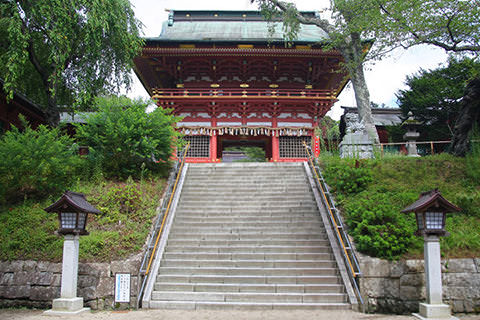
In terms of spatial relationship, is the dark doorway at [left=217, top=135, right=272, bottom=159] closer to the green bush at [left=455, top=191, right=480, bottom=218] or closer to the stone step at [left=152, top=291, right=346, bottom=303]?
the green bush at [left=455, top=191, right=480, bottom=218]

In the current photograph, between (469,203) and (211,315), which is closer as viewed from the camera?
(211,315)

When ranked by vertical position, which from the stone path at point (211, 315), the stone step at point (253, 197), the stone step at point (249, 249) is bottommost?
the stone path at point (211, 315)

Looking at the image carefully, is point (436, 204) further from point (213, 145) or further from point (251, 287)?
point (213, 145)

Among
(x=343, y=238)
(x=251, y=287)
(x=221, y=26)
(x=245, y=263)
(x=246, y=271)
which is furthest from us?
(x=221, y=26)

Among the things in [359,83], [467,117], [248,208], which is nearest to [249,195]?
[248,208]

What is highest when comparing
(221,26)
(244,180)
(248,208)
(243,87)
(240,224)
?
(221,26)

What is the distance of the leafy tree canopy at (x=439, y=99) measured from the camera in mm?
17719

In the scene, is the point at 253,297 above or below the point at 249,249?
below

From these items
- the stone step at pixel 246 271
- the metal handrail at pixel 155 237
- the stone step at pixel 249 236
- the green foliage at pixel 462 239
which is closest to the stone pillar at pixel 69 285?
the metal handrail at pixel 155 237

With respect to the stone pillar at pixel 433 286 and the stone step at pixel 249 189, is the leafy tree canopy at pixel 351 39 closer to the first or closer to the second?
the stone step at pixel 249 189

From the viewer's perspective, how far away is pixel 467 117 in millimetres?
10141

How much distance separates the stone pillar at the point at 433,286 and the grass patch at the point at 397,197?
2.20 ft

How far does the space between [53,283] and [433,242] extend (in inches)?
297

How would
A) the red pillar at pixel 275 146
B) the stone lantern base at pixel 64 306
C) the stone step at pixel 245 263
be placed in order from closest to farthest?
1. the stone lantern base at pixel 64 306
2. the stone step at pixel 245 263
3. the red pillar at pixel 275 146
